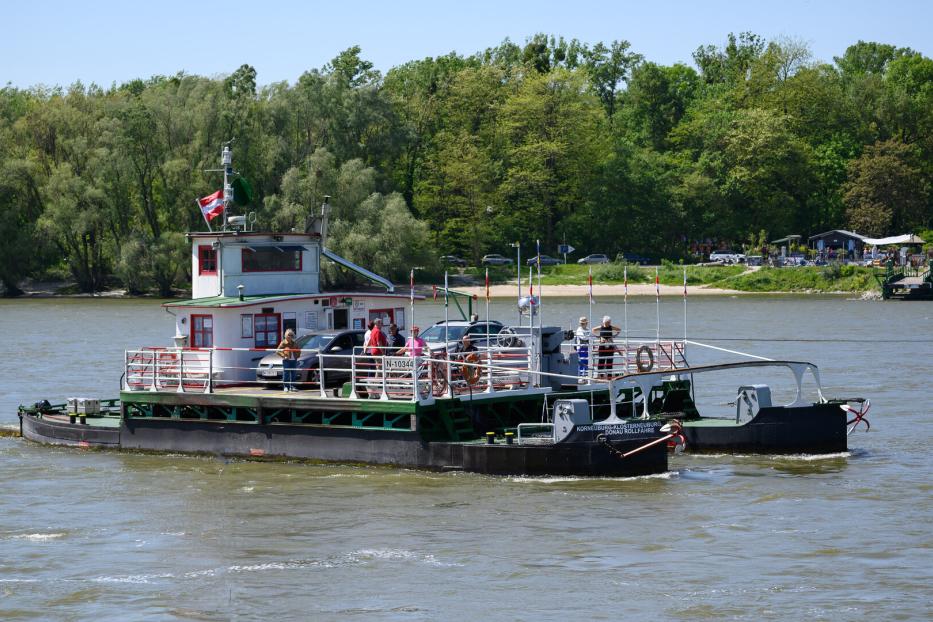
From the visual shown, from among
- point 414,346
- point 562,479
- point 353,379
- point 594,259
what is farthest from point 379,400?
point 594,259

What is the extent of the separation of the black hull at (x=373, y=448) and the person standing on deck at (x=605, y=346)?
441cm

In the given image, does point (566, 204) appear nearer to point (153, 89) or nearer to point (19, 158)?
point (153, 89)

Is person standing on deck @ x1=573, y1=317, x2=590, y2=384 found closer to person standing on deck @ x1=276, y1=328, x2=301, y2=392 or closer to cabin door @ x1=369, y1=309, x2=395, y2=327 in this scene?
cabin door @ x1=369, y1=309, x2=395, y2=327

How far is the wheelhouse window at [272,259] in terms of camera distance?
32.3 meters

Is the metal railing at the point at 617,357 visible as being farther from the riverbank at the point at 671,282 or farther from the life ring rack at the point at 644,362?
the riverbank at the point at 671,282

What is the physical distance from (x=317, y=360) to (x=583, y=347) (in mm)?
6007

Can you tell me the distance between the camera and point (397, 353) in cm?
2936

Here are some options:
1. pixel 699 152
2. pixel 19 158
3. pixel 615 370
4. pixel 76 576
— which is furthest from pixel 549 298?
pixel 76 576

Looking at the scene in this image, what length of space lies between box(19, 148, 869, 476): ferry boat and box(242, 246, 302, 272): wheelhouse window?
24 millimetres

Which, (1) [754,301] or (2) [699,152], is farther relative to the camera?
(2) [699,152]

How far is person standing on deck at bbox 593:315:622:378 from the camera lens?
30625 millimetres

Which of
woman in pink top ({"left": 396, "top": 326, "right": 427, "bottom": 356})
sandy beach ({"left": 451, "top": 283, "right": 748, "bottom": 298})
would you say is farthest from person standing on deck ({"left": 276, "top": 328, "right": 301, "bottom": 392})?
sandy beach ({"left": 451, "top": 283, "right": 748, "bottom": 298})

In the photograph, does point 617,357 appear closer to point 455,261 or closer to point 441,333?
point 441,333

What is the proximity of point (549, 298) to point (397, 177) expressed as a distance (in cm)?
2646
